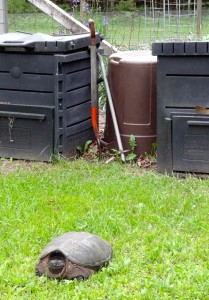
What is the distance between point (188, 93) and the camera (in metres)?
Result: 5.47

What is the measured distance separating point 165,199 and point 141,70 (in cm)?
148

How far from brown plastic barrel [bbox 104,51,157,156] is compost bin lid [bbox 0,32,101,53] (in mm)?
405

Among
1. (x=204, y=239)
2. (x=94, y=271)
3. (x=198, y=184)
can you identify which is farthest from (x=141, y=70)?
(x=94, y=271)

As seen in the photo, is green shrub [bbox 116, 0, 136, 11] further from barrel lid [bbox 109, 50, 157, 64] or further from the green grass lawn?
the green grass lawn

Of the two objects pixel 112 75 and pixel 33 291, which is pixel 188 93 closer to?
pixel 112 75

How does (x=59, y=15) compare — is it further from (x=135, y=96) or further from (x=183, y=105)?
(x=183, y=105)

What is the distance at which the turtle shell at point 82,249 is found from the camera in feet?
12.1

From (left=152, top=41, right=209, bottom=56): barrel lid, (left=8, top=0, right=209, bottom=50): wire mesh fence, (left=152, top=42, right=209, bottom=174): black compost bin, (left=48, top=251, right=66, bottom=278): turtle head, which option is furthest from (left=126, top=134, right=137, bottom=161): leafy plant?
(left=8, top=0, right=209, bottom=50): wire mesh fence

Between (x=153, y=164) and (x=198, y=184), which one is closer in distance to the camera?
(x=198, y=184)

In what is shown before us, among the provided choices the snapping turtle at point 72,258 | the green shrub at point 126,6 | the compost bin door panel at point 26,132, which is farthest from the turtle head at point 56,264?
the green shrub at point 126,6

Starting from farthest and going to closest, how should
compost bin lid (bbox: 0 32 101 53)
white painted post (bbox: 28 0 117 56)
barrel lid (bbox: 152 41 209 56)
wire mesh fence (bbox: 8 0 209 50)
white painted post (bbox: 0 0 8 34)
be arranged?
wire mesh fence (bbox: 8 0 209 50) → white painted post (bbox: 28 0 117 56) → white painted post (bbox: 0 0 8 34) → compost bin lid (bbox: 0 32 101 53) → barrel lid (bbox: 152 41 209 56)

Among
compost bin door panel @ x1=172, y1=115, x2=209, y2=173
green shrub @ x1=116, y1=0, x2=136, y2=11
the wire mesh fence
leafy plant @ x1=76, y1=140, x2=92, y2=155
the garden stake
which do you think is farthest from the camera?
green shrub @ x1=116, y1=0, x2=136, y2=11

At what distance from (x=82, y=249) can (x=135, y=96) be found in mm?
2574

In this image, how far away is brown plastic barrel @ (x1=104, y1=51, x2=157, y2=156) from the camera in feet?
19.7
